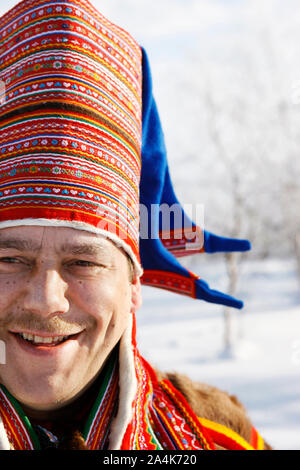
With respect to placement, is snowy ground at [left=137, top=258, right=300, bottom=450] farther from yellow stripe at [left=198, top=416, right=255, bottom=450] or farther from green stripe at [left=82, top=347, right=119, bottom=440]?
green stripe at [left=82, top=347, right=119, bottom=440]

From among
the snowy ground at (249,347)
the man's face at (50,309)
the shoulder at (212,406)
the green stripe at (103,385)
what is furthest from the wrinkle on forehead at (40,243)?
the snowy ground at (249,347)

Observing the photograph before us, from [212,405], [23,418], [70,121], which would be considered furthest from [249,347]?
[70,121]

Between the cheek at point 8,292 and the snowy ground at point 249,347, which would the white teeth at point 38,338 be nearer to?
the cheek at point 8,292

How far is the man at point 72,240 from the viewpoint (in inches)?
50.5

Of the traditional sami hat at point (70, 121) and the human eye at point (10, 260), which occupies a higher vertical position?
the traditional sami hat at point (70, 121)

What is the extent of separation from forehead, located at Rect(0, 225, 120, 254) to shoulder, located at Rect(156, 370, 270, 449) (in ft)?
2.53

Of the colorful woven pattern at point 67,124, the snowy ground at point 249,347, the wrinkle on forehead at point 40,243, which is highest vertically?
the colorful woven pattern at point 67,124

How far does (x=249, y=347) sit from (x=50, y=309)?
10.1m

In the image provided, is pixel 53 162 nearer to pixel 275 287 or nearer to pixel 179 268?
pixel 179 268

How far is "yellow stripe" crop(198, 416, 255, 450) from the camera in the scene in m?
1.74

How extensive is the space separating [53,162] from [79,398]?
69cm

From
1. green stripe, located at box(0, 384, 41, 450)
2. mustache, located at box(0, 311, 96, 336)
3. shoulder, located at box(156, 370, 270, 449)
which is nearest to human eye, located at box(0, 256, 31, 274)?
mustache, located at box(0, 311, 96, 336)

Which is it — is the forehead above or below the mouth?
above
